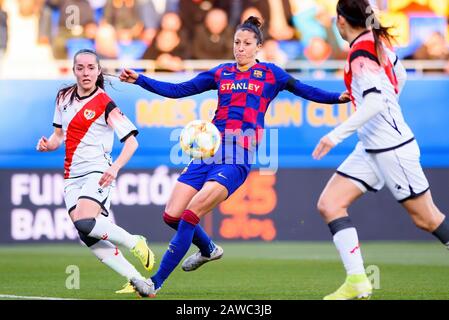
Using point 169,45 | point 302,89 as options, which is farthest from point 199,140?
point 169,45

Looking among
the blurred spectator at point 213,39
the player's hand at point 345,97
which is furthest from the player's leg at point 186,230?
the blurred spectator at point 213,39

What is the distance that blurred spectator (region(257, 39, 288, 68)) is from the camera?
52.1ft

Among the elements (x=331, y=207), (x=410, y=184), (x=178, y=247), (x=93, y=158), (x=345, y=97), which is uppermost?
(x=345, y=97)

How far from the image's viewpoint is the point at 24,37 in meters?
16.8

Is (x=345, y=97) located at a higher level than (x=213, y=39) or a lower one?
lower

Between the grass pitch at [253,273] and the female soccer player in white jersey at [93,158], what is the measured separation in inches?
15.3

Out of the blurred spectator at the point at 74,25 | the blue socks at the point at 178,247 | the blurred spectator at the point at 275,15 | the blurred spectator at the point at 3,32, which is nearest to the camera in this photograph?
the blue socks at the point at 178,247

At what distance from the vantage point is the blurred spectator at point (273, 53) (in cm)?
1587

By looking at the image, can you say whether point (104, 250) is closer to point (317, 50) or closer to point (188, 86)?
point (188, 86)

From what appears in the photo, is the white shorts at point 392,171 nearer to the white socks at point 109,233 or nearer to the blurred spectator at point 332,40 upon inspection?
the white socks at point 109,233

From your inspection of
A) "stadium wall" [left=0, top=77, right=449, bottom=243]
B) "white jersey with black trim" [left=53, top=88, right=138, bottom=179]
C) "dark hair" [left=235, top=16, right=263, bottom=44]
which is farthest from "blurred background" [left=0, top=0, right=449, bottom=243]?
"white jersey with black trim" [left=53, top=88, right=138, bottom=179]

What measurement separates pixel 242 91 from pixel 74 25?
23.4 feet

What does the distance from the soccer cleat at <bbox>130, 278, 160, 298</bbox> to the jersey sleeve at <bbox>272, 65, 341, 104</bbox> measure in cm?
213

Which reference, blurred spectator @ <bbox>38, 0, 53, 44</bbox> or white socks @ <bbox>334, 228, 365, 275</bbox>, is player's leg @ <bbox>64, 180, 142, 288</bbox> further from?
blurred spectator @ <bbox>38, 0, 53, 44</bbox>
